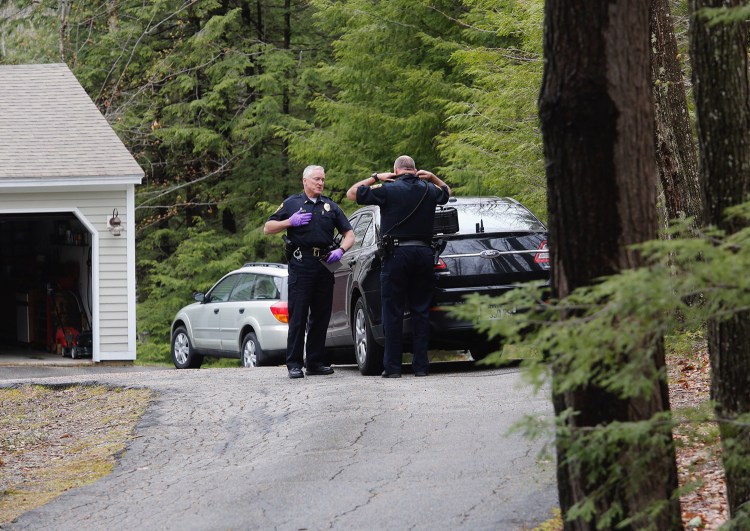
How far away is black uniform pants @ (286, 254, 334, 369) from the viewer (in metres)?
12.4

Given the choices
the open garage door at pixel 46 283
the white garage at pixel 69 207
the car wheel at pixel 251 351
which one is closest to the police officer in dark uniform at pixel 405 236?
the car wheel at pixel 251 351

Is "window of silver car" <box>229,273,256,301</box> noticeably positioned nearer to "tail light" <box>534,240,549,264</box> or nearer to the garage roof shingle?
the garage roof shingle

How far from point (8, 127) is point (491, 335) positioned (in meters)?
20.5

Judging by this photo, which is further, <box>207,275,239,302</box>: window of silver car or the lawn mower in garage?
the lawn mower in garage

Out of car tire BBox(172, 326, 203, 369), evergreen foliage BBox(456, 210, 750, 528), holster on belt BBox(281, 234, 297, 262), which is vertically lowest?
evergreen foliage BBox(456, 210, 750, 528)

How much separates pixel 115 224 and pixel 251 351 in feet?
16.8

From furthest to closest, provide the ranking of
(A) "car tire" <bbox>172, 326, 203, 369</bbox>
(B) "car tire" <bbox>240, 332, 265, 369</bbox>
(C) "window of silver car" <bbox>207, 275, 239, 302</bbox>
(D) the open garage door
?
(D) the open garage door
(A) "car tire" <bbox>172, 326, 203, 369</bbox>
(C) "window of silver car" <bbox>207, 275, 239, 302</bbox>
(B) "car tire" <bbox>240, 332, 265, 369</bbox>

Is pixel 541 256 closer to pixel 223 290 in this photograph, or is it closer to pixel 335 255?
pixel 335 255

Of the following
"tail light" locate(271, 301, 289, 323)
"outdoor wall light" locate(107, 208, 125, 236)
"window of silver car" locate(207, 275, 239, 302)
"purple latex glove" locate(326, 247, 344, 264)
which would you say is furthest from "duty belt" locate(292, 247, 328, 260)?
"outdoor wall light" locate(107, 208, 125, 236)

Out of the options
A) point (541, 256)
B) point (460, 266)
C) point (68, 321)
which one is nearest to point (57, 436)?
point (460, 266)

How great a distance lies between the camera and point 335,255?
1238 centimetres

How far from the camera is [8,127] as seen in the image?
74.9ft

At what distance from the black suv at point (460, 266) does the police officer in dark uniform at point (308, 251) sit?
505mm

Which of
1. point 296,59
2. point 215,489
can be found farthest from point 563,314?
point 296,59
